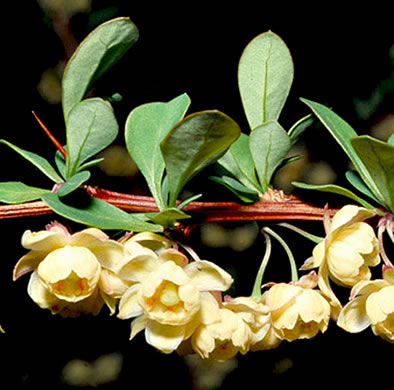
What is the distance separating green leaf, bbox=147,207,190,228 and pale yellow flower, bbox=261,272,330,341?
0.16 meters

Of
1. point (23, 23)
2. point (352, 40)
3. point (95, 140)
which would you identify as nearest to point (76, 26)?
point (23, 23)

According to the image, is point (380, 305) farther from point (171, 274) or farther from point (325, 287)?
point (171, 274)

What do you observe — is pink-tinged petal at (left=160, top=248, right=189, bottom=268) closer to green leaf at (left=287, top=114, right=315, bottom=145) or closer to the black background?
green leaf at (left=287, top=114, right=315, bottom=145)

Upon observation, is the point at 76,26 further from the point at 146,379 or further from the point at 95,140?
the point at 146,379

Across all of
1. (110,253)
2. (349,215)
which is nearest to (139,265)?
(110,253)

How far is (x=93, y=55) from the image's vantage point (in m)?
0.85

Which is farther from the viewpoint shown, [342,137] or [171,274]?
[342,137]

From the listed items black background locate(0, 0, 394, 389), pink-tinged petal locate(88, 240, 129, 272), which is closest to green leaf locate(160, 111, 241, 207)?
pink-tinged petal locate(88, 240, 129, 272)

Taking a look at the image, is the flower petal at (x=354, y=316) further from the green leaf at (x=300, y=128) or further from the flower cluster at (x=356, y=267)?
the green leaf at (x=300, y=128)

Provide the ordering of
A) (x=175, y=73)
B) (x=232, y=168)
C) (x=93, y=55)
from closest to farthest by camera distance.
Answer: (x=93, y=55), (x=232, y=168), (x=175, y=73)

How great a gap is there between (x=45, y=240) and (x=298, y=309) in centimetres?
32

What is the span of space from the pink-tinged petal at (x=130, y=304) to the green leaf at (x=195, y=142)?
136 mm

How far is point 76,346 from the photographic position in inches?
63.4

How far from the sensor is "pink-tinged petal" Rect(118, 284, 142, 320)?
2.62ft
